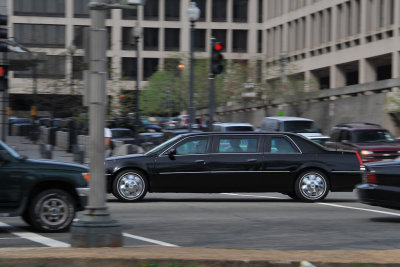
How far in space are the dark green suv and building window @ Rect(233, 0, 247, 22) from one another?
84.4 metres

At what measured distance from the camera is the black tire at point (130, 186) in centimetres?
1723

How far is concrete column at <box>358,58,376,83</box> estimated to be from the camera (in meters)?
59.0

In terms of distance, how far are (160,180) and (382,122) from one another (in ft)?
101

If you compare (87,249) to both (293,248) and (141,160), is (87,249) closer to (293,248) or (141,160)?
(293,248)

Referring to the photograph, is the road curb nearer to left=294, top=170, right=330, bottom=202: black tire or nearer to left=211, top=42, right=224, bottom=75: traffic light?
left=294, top=170, right=330, bottom=202: black tire

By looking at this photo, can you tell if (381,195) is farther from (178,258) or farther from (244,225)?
(178,258)

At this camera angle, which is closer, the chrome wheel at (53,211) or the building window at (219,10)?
the chrome wheel at (53,211)

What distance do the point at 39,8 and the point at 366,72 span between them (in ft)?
145

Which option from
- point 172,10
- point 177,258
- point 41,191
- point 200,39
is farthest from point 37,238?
point 172,10

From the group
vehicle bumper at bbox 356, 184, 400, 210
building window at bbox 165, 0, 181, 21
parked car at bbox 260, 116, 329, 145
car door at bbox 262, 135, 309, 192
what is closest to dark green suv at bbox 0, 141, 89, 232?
vehicle bumper at bbox 356, 184, 400, 210

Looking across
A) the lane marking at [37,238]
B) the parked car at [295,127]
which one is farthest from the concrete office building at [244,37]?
the lane marking at [37,238]

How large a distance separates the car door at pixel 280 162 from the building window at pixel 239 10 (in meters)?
78.4

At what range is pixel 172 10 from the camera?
93.9m

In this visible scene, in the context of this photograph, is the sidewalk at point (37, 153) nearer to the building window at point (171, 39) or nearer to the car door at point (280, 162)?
the car door at point (280, 162)
